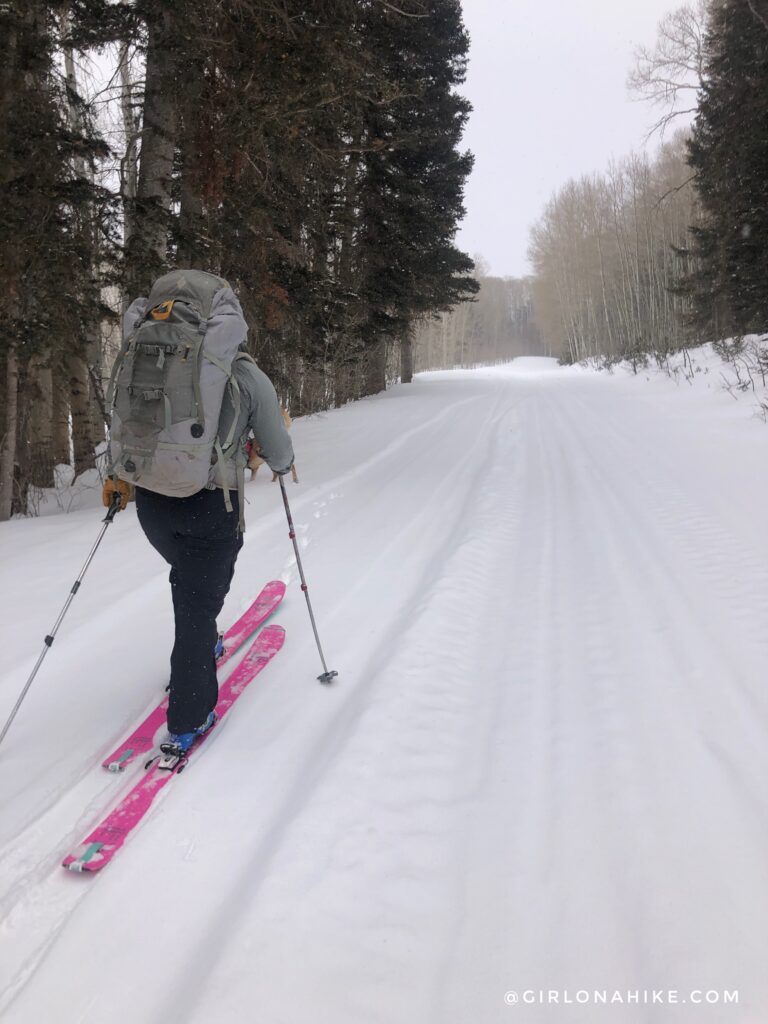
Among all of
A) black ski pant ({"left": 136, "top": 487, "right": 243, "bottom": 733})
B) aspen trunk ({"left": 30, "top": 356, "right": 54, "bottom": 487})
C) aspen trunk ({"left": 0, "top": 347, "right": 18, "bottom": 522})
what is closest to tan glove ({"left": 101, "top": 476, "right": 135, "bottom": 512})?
black ski pant ({"left": 136, "top": 487, "right": 243, "bottom": 733})

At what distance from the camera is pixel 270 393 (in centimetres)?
264

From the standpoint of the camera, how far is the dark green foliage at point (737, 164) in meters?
12.5

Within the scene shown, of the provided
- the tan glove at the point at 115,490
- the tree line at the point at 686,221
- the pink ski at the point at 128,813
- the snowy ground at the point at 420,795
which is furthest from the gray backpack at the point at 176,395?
the tree line at the point at 686,221

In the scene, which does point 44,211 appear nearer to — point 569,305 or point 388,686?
point 388,686

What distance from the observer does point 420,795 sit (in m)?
Answer: 2.35

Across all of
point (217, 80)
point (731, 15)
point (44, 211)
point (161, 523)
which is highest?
point (731, 15)

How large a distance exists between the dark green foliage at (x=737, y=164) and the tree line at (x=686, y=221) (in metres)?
0.03

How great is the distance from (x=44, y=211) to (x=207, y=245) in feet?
6.05

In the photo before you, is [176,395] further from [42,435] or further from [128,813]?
[42,435]

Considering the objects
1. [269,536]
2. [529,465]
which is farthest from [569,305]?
[269,536]

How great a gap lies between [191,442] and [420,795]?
5.74 ft

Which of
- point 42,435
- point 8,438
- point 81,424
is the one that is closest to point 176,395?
point 8,438

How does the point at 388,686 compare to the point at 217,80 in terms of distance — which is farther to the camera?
the point at 217,80

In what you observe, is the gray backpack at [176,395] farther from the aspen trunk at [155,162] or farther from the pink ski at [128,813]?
the aspen trunk at [155,162]
